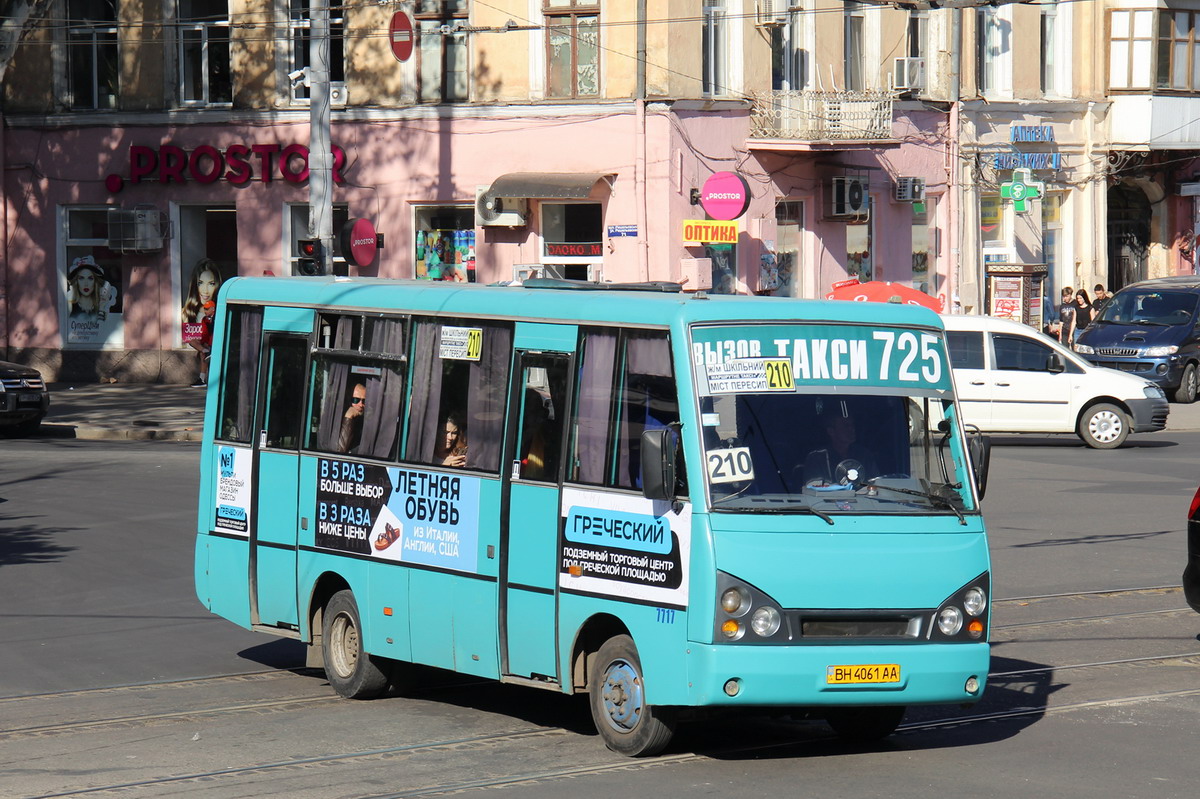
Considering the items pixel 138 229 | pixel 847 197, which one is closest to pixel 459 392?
pixel 847 197

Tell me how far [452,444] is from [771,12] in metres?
24.4

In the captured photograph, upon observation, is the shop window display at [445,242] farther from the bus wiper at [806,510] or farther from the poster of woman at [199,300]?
the bus wiper at [806,510]

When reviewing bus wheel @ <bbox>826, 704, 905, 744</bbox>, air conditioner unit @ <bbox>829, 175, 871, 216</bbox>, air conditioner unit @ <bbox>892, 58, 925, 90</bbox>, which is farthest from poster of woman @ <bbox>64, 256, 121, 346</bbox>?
bus wheel @ <bbox>826, 704, 905, 744</bbox>

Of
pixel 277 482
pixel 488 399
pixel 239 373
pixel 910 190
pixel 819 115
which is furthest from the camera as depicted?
pixel 910 190

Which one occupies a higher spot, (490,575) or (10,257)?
(10,257)

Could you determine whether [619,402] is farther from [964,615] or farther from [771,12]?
[771,12]

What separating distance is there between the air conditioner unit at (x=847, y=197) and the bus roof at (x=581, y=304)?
2411 centimetres

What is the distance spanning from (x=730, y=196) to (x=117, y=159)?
40.0 feet

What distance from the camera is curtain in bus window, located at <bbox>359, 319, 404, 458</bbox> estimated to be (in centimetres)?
1017

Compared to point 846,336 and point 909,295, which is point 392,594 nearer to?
point 846,336

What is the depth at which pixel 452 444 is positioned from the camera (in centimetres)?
973

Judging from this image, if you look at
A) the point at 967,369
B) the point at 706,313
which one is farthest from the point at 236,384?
the point at 967,369

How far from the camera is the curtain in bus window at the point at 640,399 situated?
8500mm

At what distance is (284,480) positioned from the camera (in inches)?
428
